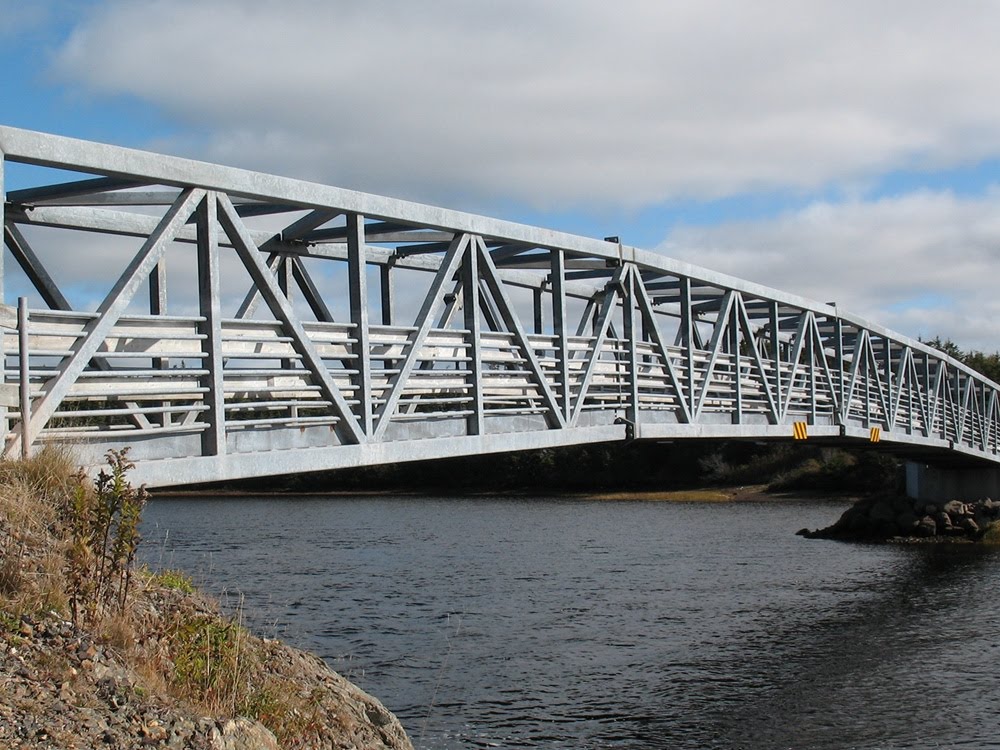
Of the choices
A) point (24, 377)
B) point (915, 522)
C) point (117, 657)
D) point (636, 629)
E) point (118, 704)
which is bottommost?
point (636, 629)

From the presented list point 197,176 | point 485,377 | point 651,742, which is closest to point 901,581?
point 651,742

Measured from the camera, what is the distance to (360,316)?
1564cm

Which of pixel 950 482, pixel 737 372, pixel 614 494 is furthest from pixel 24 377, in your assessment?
pixel 614 494

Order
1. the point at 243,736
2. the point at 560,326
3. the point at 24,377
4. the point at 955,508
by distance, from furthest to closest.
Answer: the point at 955,508 < the point at 560,326 < the point at 24,377 < the point at 243,736

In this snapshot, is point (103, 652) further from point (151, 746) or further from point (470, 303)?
point (470, 303)

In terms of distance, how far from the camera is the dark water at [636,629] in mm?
21547

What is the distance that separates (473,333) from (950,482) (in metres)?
44.2

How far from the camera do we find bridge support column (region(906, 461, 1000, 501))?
54.8m

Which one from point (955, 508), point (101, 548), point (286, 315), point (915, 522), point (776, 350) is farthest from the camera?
point (915, 522)

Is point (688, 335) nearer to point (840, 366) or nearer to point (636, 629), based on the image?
point (636, 629)

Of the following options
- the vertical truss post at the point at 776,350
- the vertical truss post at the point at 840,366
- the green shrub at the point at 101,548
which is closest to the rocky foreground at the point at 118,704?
the green shrub at the point at 101,548

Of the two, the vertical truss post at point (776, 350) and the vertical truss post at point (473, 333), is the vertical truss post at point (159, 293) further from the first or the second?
the vertical truss post at point (776, 350)

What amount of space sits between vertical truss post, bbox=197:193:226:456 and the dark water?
2.24 metres

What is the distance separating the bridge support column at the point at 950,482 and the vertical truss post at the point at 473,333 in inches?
1626
